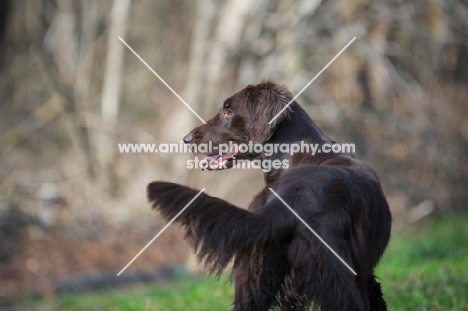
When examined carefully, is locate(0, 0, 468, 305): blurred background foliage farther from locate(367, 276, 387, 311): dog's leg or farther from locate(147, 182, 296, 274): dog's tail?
locate(147, 182, 296, 274): dog's tail

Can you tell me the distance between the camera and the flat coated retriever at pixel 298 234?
3.43 metres

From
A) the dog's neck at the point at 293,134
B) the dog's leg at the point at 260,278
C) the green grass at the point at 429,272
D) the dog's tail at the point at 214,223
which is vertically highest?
the dog's neck at the point at 293,134

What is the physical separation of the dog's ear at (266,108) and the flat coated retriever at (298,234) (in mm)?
460

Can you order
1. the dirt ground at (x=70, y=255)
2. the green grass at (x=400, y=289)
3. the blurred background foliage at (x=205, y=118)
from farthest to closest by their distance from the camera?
the blurred background foliage at (x=205, y=118)
the dirt ground at (x=70, y=255)
the green grass at (x=400, y=289)

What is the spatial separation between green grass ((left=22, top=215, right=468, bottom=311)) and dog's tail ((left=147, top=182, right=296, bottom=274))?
558 millimetres

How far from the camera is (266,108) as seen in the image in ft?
14.5

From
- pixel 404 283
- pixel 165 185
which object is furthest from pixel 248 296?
pixel 404 283

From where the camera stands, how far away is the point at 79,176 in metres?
11.5

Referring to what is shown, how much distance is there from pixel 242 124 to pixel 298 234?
1282 mm

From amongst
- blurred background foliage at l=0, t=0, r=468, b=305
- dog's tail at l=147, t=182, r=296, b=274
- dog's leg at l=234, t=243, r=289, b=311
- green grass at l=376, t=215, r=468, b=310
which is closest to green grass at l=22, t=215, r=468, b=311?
green grass at l=376, t=215, r=468, b=310

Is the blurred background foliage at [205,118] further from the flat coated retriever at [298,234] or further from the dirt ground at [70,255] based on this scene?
the flat coated retriever at [298,234]

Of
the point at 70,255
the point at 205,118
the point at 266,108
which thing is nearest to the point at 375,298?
the point at 266,108

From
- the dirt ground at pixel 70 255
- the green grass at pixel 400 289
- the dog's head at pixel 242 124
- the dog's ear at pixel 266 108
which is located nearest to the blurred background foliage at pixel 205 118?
the dirt ground at pixel 70 255

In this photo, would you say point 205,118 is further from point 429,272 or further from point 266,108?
point 266,108
